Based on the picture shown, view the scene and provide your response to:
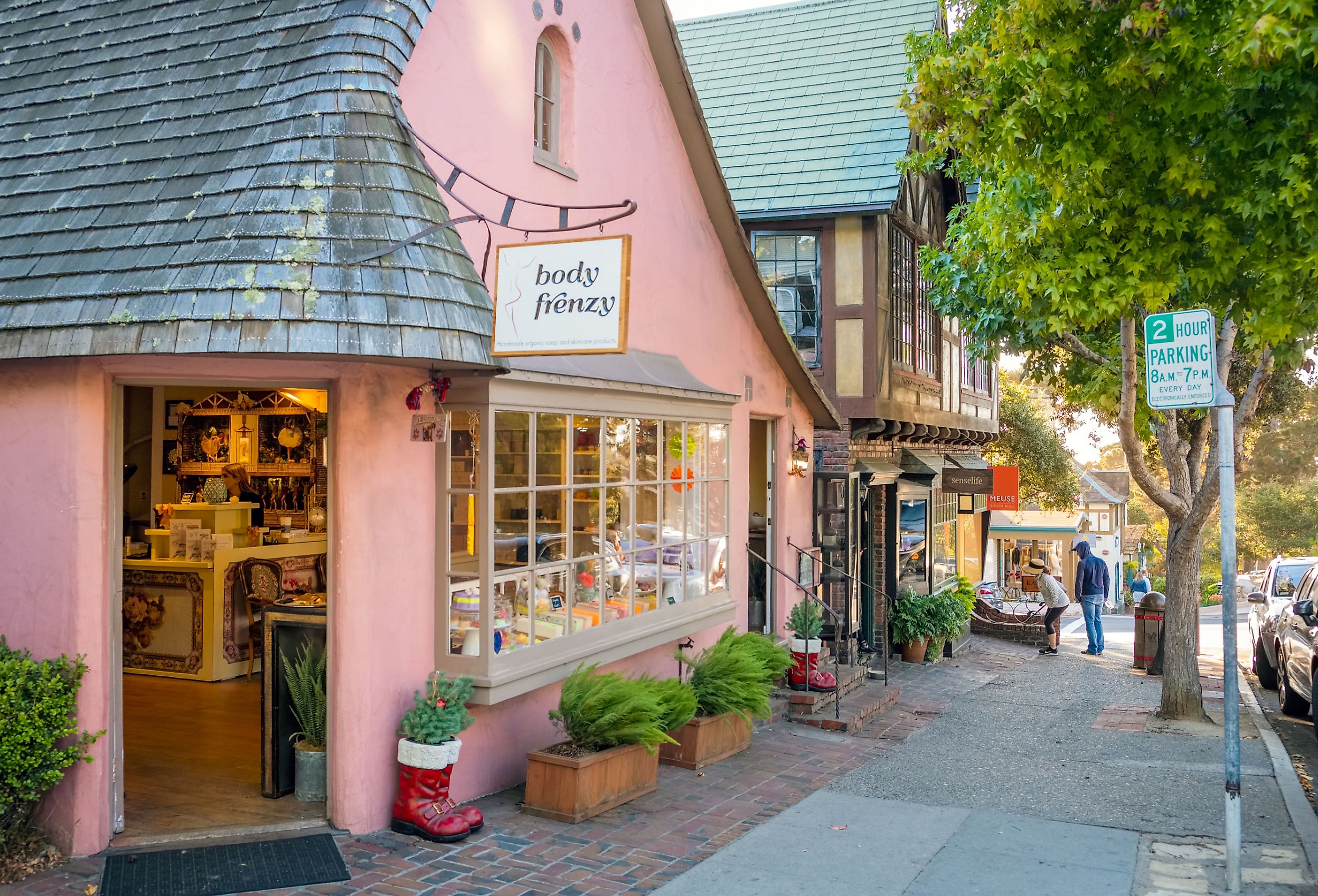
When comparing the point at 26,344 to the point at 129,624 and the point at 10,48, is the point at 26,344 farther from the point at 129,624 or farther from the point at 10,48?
the point at 129,624

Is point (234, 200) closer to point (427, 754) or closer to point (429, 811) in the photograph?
point (427, 754)

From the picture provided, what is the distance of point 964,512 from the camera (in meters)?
20.0

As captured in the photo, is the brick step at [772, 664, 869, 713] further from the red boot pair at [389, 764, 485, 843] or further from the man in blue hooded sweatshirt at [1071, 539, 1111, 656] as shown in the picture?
the man in blue hooded sweatshirt at [1071, 539, 1111, 656]

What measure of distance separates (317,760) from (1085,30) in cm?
722

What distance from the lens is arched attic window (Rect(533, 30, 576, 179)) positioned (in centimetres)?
851

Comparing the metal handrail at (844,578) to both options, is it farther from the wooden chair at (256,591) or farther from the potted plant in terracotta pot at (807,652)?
the wooden chair at (256,591)

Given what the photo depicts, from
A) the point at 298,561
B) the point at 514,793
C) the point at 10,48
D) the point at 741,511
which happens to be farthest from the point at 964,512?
the point at 10,48

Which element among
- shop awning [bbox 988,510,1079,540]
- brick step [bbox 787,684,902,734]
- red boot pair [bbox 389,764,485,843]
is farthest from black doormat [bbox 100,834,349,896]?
shop awning [bbox 988,510,1079,540]

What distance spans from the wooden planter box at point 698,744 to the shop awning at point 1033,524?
79.4 ft

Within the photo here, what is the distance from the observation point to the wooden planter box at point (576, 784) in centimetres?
707

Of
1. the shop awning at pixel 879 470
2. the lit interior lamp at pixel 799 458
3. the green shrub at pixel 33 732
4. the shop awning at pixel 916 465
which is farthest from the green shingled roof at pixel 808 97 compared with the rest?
the green shrub at pixel 33 732

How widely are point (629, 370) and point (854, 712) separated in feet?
14.0

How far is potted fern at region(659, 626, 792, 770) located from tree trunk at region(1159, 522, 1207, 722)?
4.68 meters

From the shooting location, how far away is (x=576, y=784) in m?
7.06
